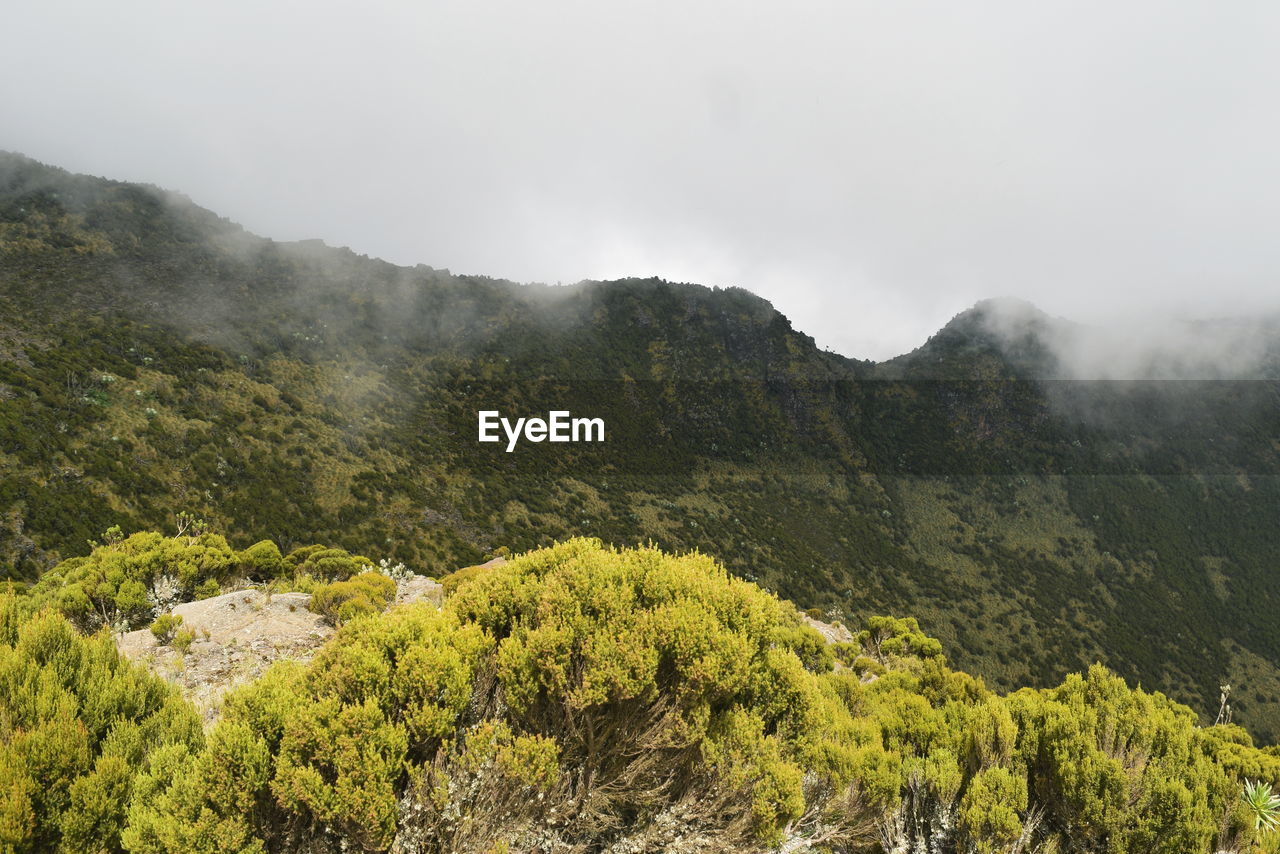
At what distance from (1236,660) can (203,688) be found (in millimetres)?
112093

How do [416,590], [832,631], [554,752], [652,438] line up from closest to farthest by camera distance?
[554,752] → [416,590] → [832,631] → [652,438]

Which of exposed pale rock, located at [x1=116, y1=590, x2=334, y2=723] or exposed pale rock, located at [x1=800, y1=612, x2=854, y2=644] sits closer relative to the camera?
exposed pale rock, located at [x1=116, y1=590, x2=334, y2=723]

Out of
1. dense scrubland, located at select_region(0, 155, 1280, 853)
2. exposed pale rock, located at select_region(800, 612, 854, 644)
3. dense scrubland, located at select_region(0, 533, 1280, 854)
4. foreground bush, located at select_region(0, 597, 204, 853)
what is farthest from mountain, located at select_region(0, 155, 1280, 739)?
foreground bush, located at select_region(0, 597, 204, 853)

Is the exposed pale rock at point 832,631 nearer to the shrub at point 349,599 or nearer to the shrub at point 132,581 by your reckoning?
the shrub at point 349,599

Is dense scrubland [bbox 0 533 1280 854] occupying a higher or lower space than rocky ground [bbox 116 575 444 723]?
higher

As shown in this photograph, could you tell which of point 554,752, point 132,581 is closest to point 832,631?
point 554,752

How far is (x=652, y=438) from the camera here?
7881cm

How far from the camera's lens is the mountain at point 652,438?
113ft

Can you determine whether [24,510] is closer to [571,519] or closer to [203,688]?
[203,688]

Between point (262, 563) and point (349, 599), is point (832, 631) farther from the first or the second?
point (262, 563)

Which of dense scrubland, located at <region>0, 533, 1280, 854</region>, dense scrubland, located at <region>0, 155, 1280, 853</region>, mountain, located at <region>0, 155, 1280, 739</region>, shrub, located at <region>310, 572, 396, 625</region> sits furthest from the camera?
mountain, located at <region>0, 155, 1280, 739</region>

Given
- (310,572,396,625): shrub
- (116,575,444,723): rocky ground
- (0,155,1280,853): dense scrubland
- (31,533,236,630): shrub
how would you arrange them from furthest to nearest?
(31,533,236,630): shrub → (310,572,396,625): shrub → (116,575,444,723): rocky ground → (0,155,1280,853): dense scrubland

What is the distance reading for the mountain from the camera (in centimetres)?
3444

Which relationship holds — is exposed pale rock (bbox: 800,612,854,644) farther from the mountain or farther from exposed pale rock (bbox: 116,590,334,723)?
exposed pale rock (bbox: 116,590,334,723)
